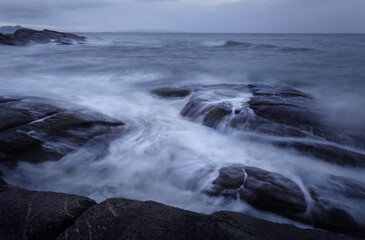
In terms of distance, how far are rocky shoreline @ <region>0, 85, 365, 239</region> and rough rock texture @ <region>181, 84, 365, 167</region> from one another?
0.06 feet

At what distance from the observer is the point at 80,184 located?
361 centimetres

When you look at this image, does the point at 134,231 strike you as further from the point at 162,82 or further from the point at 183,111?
the point at 162,82

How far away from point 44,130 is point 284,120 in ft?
15.7

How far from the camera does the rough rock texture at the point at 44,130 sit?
149 inches

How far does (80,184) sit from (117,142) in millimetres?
1312

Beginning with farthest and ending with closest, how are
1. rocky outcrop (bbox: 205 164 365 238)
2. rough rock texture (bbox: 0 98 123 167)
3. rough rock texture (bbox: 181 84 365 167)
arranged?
rough rock texture (bbox: 181 84 365 167) → rough rock texture (bbox: 0 98 123 167) → rocky outcrop (bbox: 205 164 365 238)

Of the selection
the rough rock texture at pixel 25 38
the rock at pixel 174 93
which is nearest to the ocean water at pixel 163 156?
the rock at pixel 174 93

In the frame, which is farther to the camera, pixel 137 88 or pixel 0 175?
pixel 137 88

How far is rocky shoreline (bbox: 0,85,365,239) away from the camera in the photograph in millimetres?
2150

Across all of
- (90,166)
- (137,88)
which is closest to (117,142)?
(90,166)

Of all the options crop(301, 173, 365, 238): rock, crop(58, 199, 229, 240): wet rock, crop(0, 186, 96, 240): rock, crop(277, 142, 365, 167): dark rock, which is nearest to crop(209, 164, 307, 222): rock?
crop(301, 173, 365, 238): rock

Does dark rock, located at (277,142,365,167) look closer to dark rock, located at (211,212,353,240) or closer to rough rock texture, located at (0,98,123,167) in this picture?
dark rock, located at (211,212,353,240)

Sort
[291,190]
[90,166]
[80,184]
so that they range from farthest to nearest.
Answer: [90,166] → [80,184] → [291,190]

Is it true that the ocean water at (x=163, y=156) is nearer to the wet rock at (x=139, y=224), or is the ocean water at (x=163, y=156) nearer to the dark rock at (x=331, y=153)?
the dark rock at (x=331, y=153)
